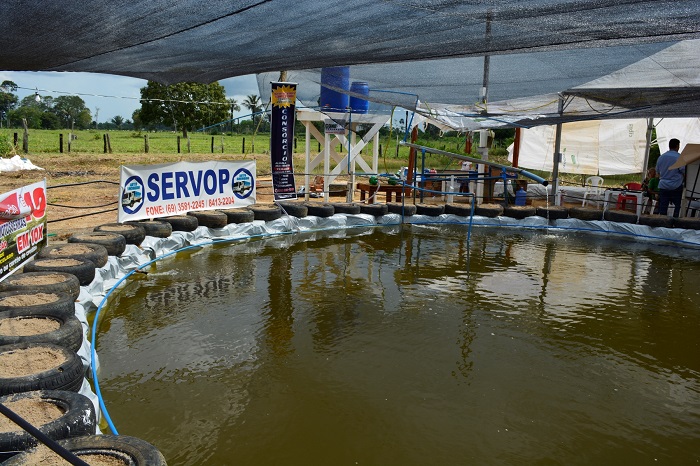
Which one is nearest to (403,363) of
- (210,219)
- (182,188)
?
(210,219)

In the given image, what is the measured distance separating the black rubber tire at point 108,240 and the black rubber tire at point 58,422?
4557 millimetres

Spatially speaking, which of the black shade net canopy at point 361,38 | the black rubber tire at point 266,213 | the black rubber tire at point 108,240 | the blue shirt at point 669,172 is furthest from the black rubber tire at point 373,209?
the blue shirt at point 669,172

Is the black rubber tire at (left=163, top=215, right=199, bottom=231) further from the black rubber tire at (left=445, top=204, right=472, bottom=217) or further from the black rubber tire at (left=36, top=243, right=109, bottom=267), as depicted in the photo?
the black rubber tire at (left=445, top=204, right=472, bottom=217)

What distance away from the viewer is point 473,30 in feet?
14.5

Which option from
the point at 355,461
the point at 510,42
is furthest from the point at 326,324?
the point at 510,42

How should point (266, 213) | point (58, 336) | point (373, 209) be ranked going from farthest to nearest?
point (373, 209), point (266, 213), point (58, 336)

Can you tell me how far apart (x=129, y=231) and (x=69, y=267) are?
2.27 metres

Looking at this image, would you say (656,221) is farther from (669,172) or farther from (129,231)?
(129,231)

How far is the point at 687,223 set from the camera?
12297mm

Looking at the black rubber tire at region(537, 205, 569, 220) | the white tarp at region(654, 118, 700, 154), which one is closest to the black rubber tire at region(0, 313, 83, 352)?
the black rubber tire at region(537, 205, 569, 220)

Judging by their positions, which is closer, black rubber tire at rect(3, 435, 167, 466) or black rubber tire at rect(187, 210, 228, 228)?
black rubber tire at rect(3, 435, 167, 466)

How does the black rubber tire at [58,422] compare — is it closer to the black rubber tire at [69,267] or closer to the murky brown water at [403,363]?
the murky brown water at [403,363]

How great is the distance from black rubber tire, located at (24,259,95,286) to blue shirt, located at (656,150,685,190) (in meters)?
12.1

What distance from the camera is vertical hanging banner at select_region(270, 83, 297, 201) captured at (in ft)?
38.9
